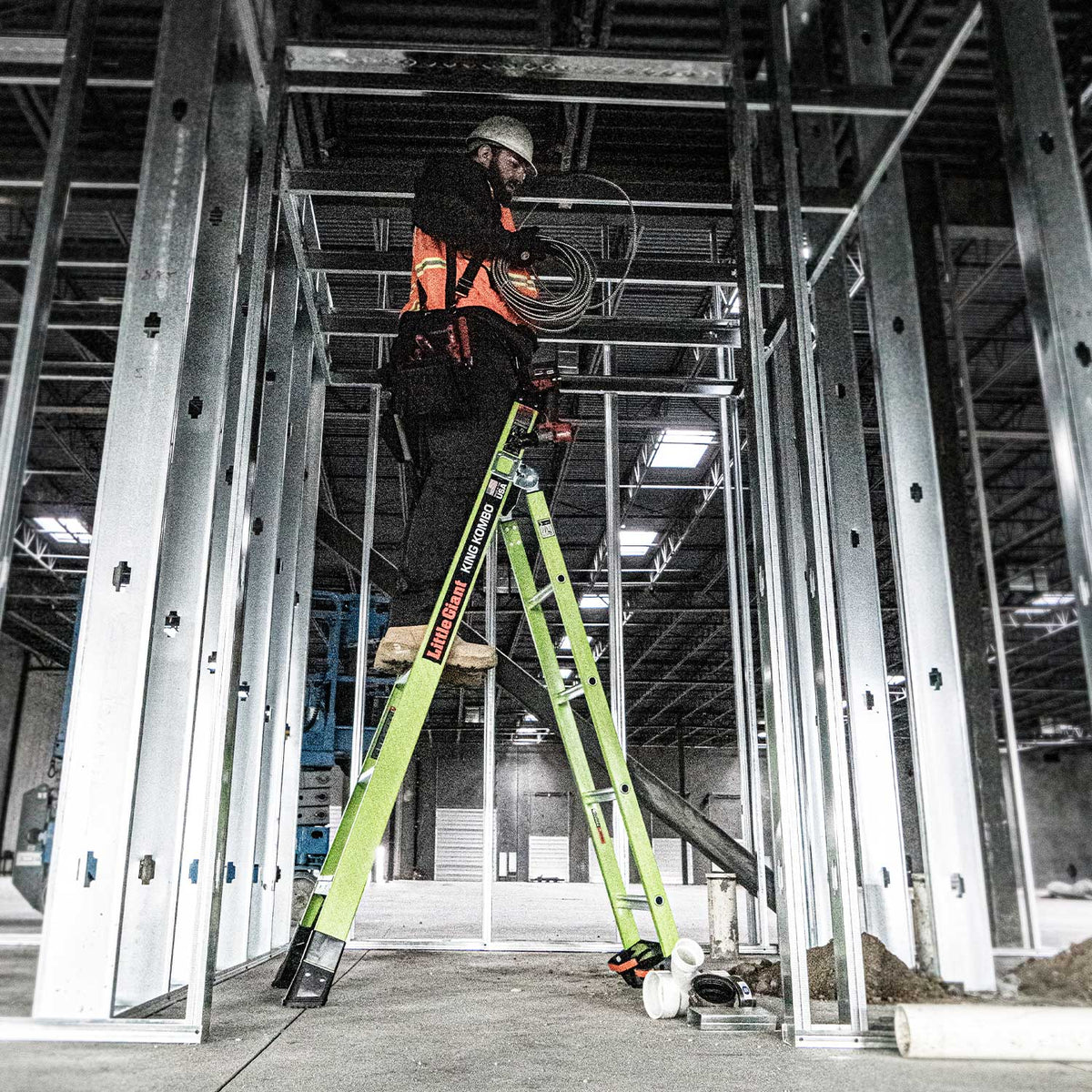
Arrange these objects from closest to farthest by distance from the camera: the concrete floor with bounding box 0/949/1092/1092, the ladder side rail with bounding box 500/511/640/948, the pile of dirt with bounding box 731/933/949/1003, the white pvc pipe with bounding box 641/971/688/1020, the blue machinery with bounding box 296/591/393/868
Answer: the concrete floor with bounding box 0/949/1092/1092
the white pvc pipe with bounding box 641/971/688/1020
the pile of dirt with bounding box 731/933/949/1003
the ladder side rail with bounding box 500/511/640/948
the blue machinery with bounding box 296/591/393/868

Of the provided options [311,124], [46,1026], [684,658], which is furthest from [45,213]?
[684,658]

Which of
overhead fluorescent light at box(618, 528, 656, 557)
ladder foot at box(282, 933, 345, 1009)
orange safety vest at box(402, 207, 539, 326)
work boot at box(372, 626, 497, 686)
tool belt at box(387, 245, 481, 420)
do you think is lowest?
ladder foot at box(282, 933, 345, 1009)

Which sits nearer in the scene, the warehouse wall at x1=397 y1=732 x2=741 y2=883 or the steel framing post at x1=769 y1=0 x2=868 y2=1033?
the steel framing post at x1=769 y1=0 x2=868 y2=1033

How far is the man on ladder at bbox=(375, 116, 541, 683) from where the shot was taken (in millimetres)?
3566

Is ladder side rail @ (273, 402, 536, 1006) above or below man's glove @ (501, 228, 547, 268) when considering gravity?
below

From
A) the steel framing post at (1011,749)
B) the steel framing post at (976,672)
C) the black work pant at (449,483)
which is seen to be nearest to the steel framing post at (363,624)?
the black work pant at (449,483)

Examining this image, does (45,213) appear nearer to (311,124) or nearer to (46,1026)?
(46,1026)

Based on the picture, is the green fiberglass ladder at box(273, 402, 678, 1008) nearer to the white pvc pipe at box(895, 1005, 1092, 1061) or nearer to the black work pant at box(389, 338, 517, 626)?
the black work pant at box(389, 338, 517, 626)

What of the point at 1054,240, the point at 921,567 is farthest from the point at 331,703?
the point at 1054,240

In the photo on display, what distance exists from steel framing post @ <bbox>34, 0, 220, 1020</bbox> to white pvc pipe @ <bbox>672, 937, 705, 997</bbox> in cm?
151

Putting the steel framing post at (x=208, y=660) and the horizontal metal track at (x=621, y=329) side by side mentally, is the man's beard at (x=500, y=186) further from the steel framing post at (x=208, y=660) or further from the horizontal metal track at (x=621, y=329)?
the horizontal metal track at (x=621, y=329)

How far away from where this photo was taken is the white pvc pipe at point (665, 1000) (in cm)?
306

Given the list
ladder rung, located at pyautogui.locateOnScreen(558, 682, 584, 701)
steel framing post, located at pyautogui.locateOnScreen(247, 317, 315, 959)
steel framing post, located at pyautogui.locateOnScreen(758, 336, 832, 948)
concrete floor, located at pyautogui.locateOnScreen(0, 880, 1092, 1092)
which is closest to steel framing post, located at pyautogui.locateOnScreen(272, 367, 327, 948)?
steel framing post, located at pyautogui.locateOnScreen(247, 317, 315, 959)

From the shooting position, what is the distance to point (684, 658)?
24609mm
